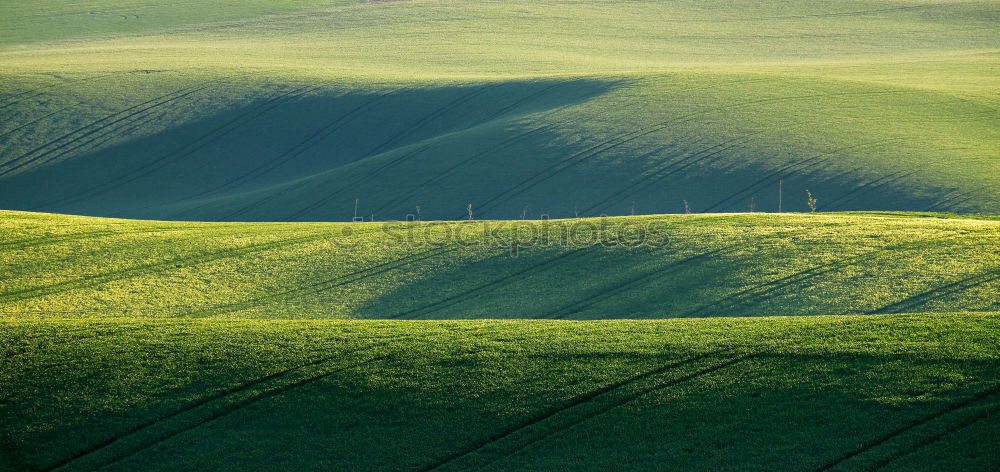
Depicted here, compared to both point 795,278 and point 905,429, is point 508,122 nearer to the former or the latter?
point 795,278

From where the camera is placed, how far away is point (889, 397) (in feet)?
30.6

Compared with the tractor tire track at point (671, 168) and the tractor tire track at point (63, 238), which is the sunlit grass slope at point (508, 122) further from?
the tractor tire track at point (63, 238)

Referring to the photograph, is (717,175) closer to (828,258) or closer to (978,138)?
(978,138)

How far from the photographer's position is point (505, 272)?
17.3 meters

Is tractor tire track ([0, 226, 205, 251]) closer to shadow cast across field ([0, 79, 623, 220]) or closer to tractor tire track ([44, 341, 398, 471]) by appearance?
tractor tire track ([44, 341, 398, 471])

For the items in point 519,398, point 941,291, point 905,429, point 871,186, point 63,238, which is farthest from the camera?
point 871,186

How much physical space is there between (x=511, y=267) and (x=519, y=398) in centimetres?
773

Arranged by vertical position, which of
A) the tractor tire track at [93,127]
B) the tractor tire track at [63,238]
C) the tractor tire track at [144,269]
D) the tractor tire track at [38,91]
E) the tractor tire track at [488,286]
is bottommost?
the tractor tire track at [488,286]

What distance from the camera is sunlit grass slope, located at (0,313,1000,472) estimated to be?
8.98m

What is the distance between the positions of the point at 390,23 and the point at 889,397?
61278 mm

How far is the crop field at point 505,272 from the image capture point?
9.36 metres

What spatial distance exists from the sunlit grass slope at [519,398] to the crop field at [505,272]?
40mm

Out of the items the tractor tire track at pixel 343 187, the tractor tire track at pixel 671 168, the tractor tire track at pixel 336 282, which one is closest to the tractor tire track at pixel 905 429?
the tractor tire track at pixel 336 282

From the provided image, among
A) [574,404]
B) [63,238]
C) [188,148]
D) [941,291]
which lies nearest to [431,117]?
[188,148]
